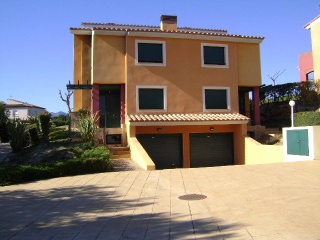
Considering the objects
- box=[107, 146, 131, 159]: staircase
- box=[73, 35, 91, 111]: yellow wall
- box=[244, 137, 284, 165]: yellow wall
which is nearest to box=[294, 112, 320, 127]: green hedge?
box=[244, 137, 284, 165]: yellow wall

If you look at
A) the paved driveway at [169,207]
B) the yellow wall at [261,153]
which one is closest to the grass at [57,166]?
the paved driveway at [169,207]

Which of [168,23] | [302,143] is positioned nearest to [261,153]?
[302,143]

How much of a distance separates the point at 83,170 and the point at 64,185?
236cm

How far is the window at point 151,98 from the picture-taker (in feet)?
65.7

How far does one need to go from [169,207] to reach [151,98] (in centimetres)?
1359

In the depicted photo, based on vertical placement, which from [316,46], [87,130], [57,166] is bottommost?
[57,166]

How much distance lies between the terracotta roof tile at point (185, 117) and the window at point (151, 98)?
0.80m

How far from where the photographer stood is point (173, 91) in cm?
2034

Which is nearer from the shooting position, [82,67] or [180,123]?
[180,123]

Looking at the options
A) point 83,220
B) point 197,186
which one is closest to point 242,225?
point 83,220

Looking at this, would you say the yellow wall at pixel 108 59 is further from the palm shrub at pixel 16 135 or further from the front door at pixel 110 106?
the palm shrub at pixel 16 135

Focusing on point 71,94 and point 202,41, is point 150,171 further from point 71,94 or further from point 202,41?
point 71,94

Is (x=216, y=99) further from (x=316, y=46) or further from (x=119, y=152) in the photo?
(x=316, y=46)

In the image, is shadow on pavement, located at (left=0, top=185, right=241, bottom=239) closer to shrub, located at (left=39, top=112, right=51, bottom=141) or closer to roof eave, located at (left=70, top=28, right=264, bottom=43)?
shrub, located at (left=39, top=112, right=51, bottom=141)
